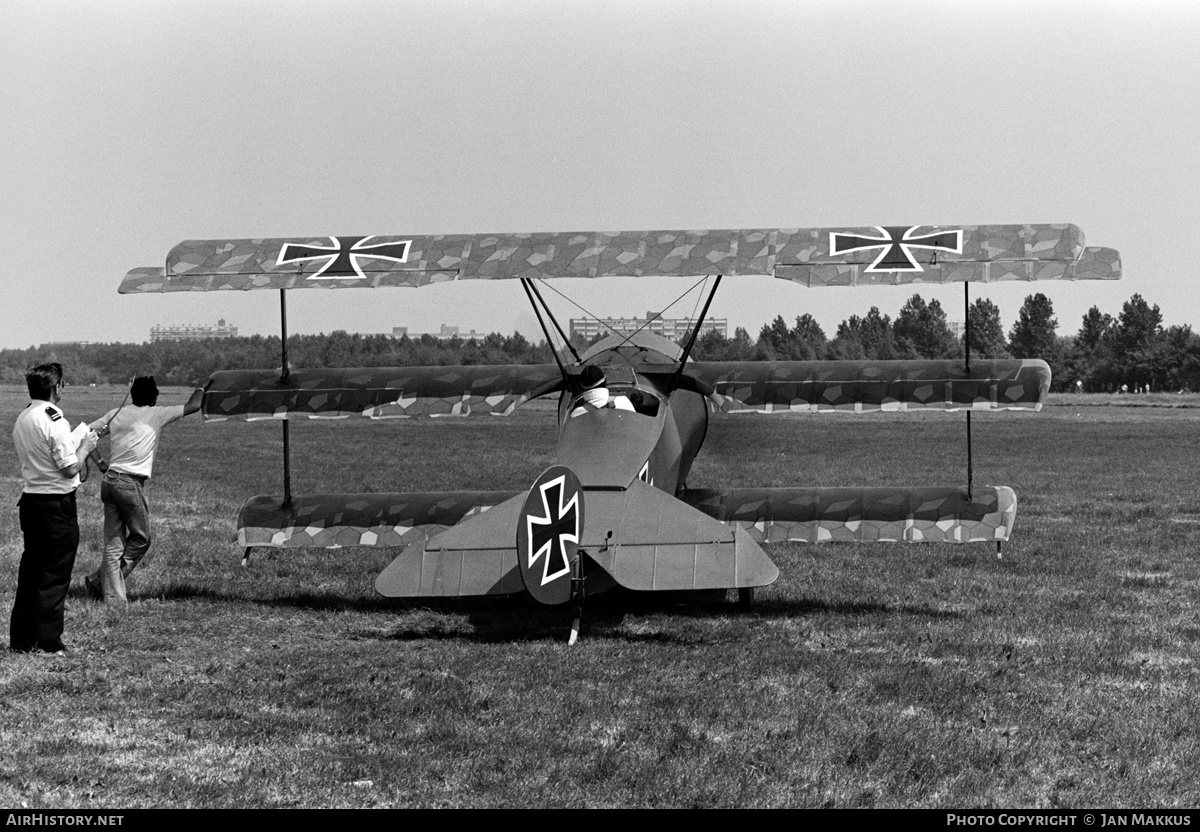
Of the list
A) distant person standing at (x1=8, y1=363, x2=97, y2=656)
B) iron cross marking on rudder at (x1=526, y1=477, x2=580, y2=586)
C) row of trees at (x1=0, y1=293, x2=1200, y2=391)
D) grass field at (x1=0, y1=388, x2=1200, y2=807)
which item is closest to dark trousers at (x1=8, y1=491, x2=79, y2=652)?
distant person standing at (x1=8, y1=363, x2=97, y2=656)

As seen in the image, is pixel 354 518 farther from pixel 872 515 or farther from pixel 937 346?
pixel 937 346

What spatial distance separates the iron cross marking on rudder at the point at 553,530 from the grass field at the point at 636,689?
518 millimetres

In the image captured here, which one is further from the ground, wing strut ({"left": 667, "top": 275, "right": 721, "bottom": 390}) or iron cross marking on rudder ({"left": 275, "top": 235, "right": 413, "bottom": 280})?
iron cross marking on rudder ({"left": 275, "top": 235, "right": 413, "bottom": 280})

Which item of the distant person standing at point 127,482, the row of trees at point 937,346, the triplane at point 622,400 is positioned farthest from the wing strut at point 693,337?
the row of trees at point 937,346

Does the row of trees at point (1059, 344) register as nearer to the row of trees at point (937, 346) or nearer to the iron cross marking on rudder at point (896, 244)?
the row of trees at point (937, 346)

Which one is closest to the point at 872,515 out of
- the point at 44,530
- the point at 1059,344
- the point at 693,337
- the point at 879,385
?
the point at 879,385

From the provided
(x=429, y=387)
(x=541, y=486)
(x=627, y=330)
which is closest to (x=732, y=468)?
(x=627, y=330)

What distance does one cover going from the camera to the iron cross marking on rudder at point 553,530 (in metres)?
6.94

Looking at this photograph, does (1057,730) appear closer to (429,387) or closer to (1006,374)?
(1006,374)

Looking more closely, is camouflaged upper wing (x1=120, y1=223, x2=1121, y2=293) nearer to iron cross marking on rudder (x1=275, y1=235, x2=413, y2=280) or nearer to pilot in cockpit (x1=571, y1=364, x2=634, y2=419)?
iron cross marking on rudder (x1=275, y1=235, x2=413, y2=280)

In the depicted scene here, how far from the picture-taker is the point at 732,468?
21844mm

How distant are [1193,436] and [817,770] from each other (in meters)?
30.4

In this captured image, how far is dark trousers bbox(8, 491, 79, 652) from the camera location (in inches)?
263

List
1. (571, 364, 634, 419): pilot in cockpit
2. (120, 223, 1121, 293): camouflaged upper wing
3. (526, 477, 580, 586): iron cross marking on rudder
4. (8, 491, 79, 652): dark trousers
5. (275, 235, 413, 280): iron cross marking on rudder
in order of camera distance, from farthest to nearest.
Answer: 1. (275, 235, 413, 280): iron cross marking on rudder
2. (571, 364, 634, 419): pilot in cockpit
3. (120, 223, 1121, 293): camouflaged upper wing
4. (526, 477, 580, 586): iron cross marking on rudder
5. (8, 491, 79, 652): dark trousers
